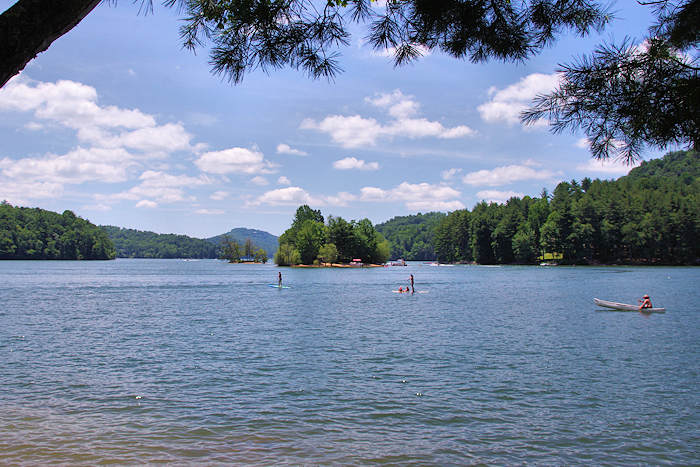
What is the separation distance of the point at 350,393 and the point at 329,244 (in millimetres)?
153810

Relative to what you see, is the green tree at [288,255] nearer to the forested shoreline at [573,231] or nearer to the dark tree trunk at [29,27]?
the forested shoreline at [573,231]

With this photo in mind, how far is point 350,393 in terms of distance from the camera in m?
14.9

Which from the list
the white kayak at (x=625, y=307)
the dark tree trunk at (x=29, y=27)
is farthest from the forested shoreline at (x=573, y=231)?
the dark tree trunk at (x=29, y=27)

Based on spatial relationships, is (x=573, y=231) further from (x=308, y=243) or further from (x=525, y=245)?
(x=308, y=243)

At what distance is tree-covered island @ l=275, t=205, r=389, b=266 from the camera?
546 ft

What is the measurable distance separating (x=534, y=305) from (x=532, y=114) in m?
39.0

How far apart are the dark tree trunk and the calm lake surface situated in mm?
8341

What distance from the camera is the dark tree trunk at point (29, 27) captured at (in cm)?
439

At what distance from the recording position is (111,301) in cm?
4706

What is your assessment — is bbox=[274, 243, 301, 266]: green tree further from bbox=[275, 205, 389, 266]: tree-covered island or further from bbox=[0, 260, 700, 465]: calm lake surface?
bbox=[0, 260, 700, 465]: calm lake surface

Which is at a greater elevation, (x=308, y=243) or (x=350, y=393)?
(x=308, y=243)

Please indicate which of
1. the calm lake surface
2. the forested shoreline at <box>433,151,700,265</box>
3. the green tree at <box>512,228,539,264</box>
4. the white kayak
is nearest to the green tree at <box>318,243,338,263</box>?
the forested shoreline at <box>433,151,700,265</box>

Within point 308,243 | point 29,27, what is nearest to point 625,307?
point 29,27

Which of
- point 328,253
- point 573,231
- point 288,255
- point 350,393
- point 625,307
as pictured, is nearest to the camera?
point 350,393
